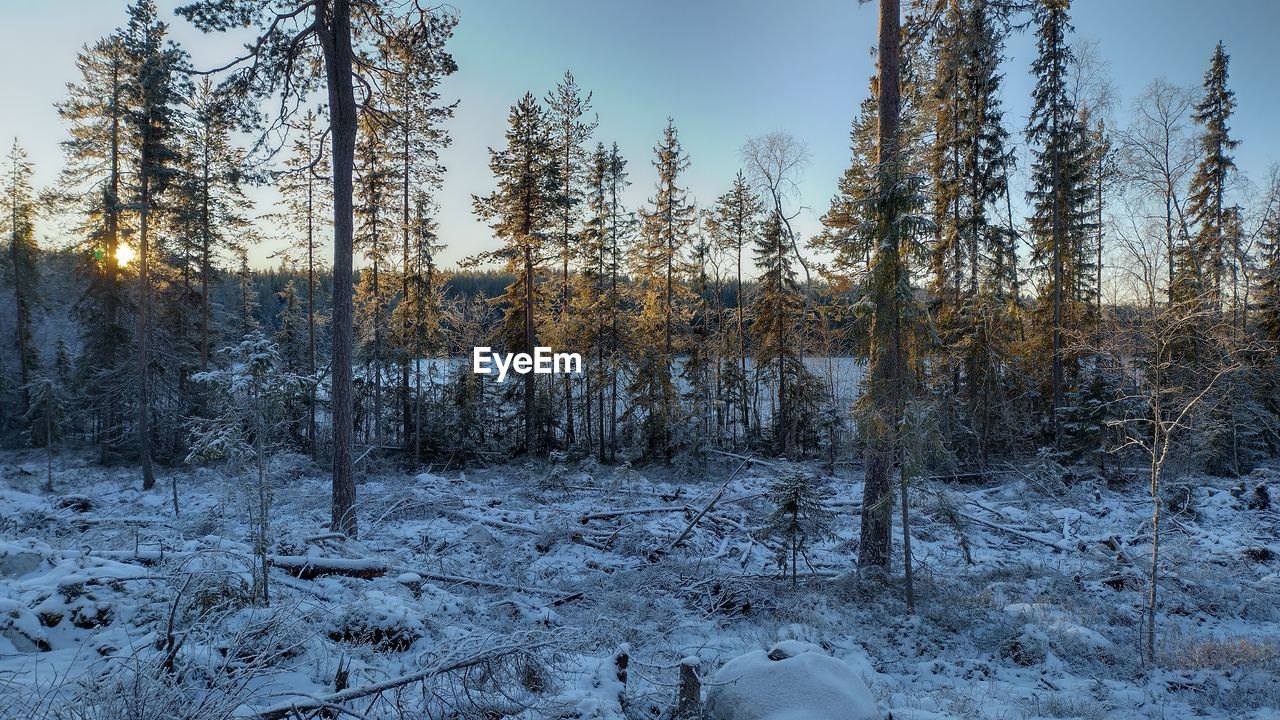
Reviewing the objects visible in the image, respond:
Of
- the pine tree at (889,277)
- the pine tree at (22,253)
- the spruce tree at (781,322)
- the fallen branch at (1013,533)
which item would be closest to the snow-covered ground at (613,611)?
the fallen branch at (1013,533)

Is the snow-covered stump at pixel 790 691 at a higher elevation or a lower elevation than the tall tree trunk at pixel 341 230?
lower

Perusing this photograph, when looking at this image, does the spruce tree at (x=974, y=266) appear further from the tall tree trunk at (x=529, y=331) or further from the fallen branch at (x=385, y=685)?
the fallen branch at (x=385, y=685)

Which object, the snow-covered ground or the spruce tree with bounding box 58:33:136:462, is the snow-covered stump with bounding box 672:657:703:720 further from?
the spruce tree with bounding box 58:33:136:462

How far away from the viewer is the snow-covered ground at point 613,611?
459cm

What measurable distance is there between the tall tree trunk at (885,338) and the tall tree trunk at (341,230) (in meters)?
9.54

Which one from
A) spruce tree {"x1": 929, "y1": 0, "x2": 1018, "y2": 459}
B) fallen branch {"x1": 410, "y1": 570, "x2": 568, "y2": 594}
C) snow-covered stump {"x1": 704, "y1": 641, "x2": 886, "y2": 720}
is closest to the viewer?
snow-covered stump {"x1": 704, "y1": 641, "x2": 886, "y2": 720}

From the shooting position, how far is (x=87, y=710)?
11.1 ft

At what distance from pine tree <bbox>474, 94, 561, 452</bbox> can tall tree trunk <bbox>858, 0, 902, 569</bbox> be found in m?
15.9

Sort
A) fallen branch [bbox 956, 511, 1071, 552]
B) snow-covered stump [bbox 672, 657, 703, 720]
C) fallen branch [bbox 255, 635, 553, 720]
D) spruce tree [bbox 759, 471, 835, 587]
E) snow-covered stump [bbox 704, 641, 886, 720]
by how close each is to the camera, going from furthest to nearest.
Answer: fallen branch [bbox 956, 511, 1071, 552] < spruce tree [bbox 759, 471, 835, 587] < snow-covered stump [bbox 672, 657, 703, 720] < snow-covered stump [bbox 704, 641, 886, 720] < fallen branch [bbox 255, 635, 553, 720]

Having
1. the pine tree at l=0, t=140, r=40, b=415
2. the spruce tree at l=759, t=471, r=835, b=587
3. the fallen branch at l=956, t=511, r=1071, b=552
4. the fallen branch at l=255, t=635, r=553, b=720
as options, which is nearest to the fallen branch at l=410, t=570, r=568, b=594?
the spruce tree at l=759, t=471, r=835, b=587

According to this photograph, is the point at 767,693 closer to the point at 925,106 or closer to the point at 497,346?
the point at 925,106

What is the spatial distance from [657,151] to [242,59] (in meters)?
16.6

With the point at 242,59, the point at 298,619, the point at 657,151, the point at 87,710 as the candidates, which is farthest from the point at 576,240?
the point at 87,710

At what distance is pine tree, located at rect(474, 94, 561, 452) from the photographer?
2391cm
